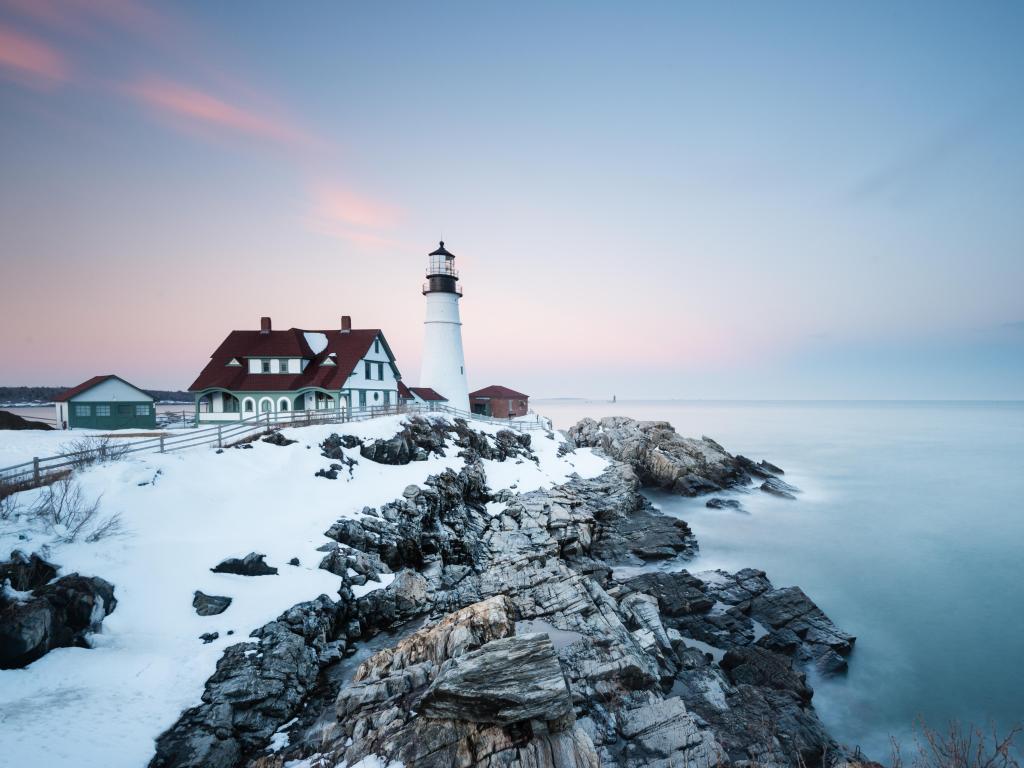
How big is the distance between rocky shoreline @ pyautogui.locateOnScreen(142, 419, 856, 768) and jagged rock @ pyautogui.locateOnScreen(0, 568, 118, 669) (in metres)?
2.73

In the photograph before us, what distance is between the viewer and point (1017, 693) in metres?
12.8

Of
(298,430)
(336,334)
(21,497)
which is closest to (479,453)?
(298,430)

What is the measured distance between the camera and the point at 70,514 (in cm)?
1109

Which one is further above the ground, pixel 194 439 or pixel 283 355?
pixel 283 355

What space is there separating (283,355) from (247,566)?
21.9 metres

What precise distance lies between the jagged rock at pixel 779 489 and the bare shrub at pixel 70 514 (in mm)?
36486

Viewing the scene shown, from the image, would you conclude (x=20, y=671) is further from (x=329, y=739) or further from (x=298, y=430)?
(x=298, y=430)

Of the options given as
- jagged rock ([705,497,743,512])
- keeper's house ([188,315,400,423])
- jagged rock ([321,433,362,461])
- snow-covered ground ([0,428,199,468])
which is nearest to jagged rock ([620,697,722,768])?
jagged rock ([321,433,362,461])

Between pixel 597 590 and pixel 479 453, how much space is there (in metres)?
15.9

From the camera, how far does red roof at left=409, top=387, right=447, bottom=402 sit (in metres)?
37.6

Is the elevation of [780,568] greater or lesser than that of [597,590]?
lesser

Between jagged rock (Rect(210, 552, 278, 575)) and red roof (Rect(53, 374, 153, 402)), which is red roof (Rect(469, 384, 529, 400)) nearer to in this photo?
red roof (Rect(53, 374, 153, 402))

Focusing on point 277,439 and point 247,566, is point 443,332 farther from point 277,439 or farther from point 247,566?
point 247,566

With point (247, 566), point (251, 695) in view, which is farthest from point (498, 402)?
point (251, 695)
